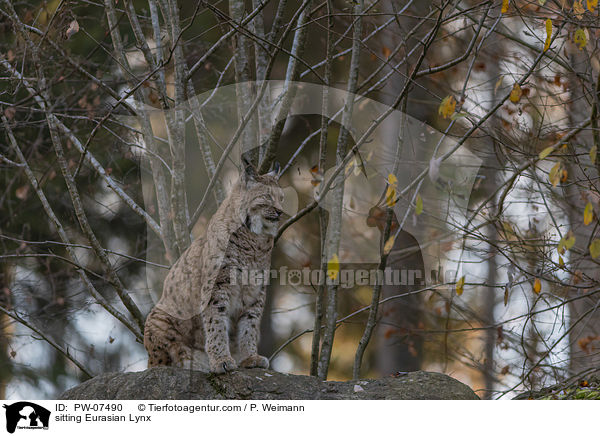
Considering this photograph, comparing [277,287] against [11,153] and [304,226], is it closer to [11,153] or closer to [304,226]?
[304,226]

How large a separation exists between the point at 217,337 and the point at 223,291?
0.30m

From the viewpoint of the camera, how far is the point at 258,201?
4230 mm

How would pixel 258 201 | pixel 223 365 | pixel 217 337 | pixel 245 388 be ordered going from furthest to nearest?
pixel 258 201, pixel 217 337, pixel 223 365, pixel 245 388

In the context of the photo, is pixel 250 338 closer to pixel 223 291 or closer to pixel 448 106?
pixel 223 291

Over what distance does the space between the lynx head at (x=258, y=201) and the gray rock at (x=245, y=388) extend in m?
0.99

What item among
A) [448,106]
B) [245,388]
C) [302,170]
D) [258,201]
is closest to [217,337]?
[245,388]

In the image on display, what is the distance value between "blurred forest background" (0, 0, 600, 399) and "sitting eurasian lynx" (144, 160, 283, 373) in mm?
407

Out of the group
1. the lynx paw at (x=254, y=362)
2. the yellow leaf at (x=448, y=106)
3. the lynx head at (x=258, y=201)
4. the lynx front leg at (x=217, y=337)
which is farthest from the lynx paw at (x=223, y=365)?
the yellow leaf at (x=448, y=106)
